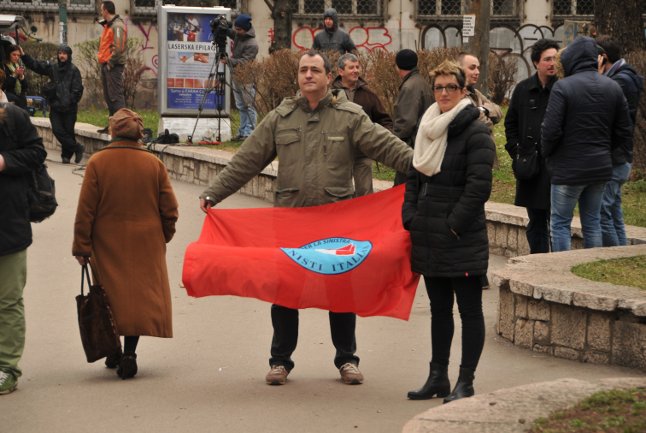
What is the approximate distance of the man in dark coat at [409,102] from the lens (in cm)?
1152

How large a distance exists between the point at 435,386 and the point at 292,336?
988mm

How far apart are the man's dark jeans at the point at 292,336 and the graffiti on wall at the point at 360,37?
29017 mm

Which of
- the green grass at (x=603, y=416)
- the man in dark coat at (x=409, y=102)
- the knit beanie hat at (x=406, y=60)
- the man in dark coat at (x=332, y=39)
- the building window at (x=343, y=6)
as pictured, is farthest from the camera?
the building window at (x=343, y=6)

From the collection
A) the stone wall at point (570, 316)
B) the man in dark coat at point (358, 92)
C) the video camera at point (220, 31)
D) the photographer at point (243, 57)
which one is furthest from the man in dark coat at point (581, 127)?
the video camera at point (220, 31)

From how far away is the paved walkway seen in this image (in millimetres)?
7180

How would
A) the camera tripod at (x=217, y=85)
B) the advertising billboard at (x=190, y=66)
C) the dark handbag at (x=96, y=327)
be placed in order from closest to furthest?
the dark handbag at (x=96, y=327), the camera tripod at (x=217, y=85), the advertising billboard at (x=190, y=66)

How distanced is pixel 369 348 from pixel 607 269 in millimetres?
1786

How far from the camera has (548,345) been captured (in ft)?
28.8

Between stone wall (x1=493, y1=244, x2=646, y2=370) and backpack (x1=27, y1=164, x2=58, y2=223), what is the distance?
3013 mm

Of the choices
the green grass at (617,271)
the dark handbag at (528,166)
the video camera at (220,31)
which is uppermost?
the video camera at (220,31)

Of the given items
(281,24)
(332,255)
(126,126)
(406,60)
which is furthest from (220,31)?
(332,255)

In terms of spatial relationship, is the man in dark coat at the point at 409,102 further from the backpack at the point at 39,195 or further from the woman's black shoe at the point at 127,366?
the backpack at the point at 39,195

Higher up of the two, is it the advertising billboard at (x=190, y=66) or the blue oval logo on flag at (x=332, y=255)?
the advertising billboard at (x=190, y=66)

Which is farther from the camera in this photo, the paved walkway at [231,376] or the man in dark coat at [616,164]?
the man in dark coat at [616,164]
